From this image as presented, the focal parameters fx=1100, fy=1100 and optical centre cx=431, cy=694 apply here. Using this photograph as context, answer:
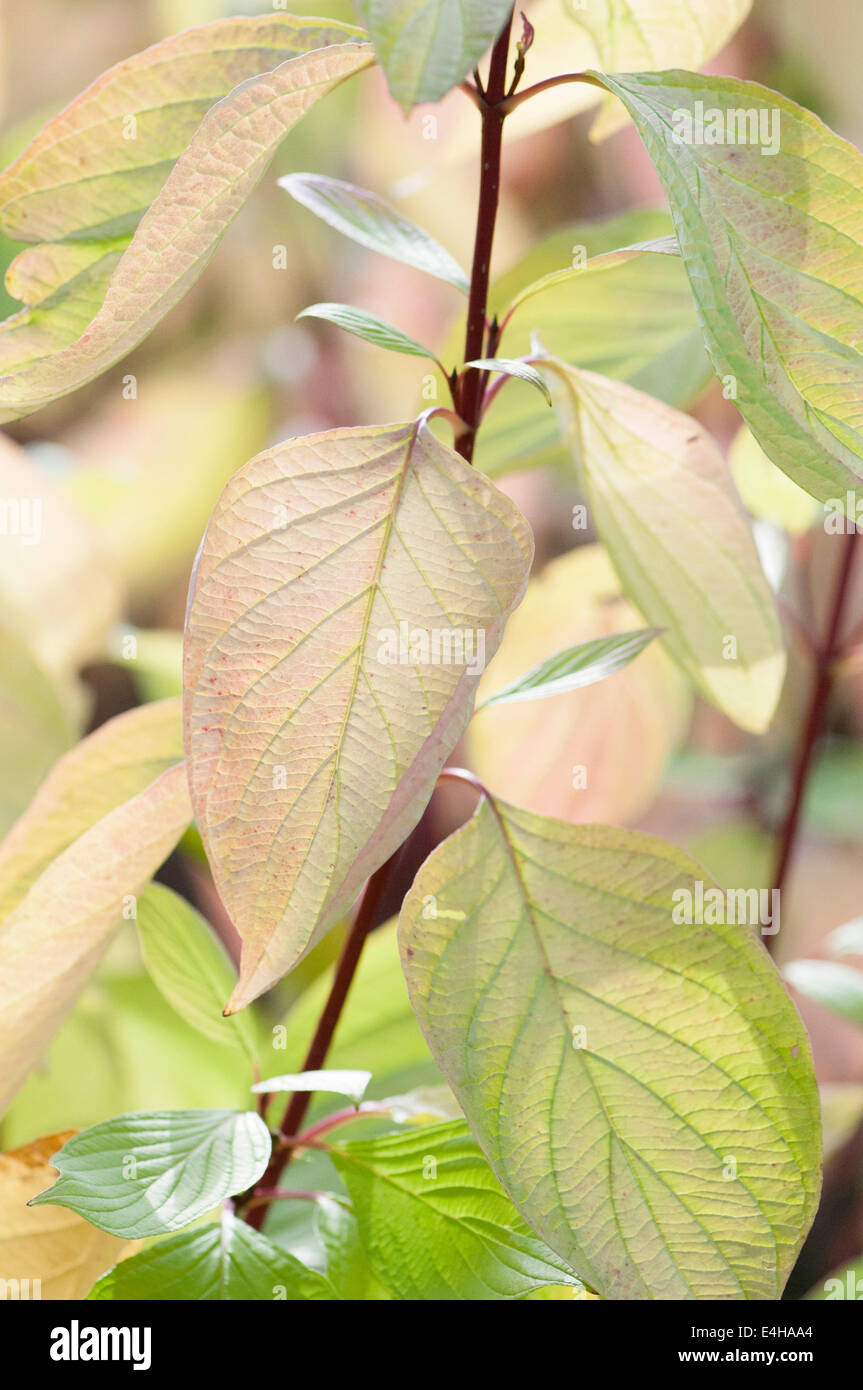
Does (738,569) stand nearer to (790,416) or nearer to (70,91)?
(790,416)

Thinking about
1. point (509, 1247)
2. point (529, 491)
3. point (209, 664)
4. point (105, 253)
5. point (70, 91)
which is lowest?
point (509, 1247)

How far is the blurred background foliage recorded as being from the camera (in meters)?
0.37

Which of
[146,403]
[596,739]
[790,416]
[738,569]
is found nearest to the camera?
[790,416]

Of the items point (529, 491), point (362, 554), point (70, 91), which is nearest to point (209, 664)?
point (362, 554)

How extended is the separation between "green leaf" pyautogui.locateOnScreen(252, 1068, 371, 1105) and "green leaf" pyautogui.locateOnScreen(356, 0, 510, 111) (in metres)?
0.17

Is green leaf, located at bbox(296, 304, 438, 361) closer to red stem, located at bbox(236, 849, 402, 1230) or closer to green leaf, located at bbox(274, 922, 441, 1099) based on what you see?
red stem, located at bbox(236, 849, 402, 1230)

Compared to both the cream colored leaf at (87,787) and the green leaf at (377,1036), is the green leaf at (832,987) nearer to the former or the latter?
the green leaf at (377,1036)

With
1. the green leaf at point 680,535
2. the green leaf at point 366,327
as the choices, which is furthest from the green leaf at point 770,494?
the green leaf at point 366,327

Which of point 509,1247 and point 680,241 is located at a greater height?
point 680,241

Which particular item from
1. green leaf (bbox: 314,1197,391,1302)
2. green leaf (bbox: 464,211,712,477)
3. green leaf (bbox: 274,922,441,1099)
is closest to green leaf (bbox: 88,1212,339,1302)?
green leaf (bbox: 314,1197,391,1302)

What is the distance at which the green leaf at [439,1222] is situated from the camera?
24 cm

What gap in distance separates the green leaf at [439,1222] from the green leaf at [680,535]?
15 cm

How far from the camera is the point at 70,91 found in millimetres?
897

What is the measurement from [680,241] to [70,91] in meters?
0.88
